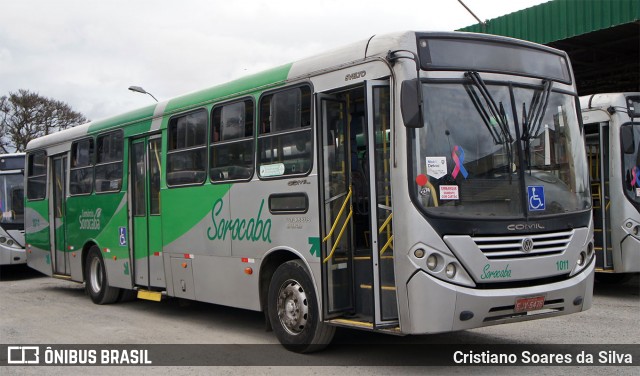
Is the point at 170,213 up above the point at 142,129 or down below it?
below

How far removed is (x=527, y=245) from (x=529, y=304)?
0.55 metres

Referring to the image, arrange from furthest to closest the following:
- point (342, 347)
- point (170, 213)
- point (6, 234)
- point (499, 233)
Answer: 1. point (6, 234)
2. point (170, 213)
3. point (342, 347)
4. point (499, 233)

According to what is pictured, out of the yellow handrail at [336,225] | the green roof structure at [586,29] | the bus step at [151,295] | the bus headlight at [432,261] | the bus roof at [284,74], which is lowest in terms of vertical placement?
the bus step at [151,295]

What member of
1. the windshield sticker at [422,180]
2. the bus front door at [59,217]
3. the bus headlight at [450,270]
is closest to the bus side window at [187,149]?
the windshield sticker at [422,180]

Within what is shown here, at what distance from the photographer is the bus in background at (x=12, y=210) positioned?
55.6 ft

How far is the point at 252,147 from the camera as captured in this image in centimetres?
836

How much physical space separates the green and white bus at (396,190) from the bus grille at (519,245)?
1 centimetres

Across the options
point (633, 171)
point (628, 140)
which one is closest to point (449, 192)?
point (628, 140)

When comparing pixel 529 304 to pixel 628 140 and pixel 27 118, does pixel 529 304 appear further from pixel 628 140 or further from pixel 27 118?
pixel 27 118

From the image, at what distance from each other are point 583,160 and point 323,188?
2.72 metres

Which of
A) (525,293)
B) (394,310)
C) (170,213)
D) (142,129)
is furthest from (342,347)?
(142,129)

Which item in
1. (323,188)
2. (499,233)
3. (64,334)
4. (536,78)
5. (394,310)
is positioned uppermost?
(536,78)

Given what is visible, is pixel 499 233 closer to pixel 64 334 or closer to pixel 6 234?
pixel 64 334

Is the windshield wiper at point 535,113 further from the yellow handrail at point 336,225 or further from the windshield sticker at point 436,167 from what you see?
the yellow handrail at point 336,225
